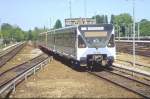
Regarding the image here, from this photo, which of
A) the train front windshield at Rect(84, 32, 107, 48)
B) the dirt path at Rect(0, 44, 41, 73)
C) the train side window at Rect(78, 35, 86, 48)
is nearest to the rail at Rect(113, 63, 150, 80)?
the train front windshield at Rect(84, 32, 107, 48)

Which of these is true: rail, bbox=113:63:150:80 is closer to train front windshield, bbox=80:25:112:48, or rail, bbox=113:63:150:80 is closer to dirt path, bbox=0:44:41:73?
train front windshield, bbox=80:25:112:48

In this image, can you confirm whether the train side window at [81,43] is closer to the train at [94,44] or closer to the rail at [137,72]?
the train at [94,44]

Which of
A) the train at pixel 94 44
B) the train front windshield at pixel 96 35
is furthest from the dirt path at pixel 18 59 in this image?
the train front windshield at pixel 96 35

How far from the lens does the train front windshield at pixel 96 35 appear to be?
89.7ft

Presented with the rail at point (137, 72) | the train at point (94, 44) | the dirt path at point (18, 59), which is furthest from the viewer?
the dirt path at point (18, 59)

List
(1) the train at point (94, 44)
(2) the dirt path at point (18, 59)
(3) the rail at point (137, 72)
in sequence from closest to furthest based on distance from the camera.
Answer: (3) the rail at point (137, 72) → (1) the train at point (94, 44) → (2) the dirt path at point (18, 59)

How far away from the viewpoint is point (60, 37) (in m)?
37.4

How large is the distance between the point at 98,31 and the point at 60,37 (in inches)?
402

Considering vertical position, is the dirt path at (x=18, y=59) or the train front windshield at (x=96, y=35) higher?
the train front windshield at (x=96, y=35)

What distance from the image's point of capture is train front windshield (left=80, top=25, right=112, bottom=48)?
27328 millimetres

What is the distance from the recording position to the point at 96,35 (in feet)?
90.0

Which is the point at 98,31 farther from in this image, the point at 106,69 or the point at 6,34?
the point at 6,34

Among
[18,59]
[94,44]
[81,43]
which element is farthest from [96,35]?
[18,59]

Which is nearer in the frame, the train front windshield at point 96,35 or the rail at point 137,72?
the rail at point 137,72
